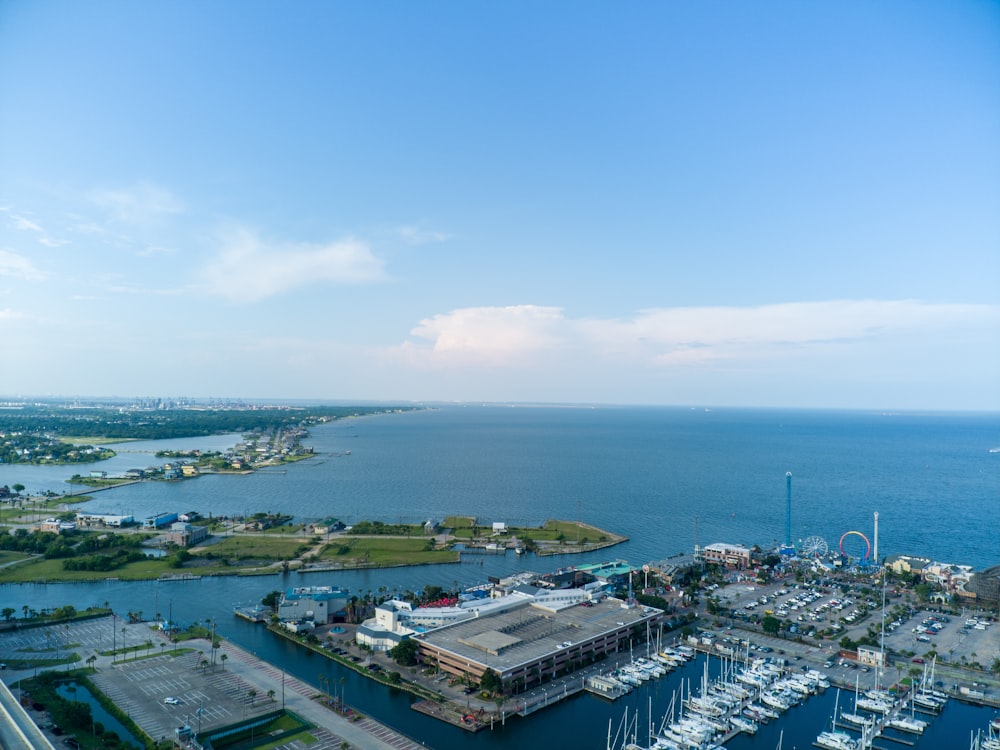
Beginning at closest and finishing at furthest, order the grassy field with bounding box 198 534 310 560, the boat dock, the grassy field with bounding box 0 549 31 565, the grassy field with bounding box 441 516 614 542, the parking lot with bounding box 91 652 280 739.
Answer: the parking lot with bounding box 91 652 280 739
the boat dock
the grassy field with bounding box 0 549 31 565
the grassy field with bounding box 198 534 310 560
the grassy field with bounding box 441 516 614 542

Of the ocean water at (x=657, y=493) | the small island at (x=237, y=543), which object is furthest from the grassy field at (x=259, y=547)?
the ocean water at (x=657, y=493)

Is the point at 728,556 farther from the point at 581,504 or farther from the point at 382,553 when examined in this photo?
the point at 382,553

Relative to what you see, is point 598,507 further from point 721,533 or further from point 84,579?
point 84,579

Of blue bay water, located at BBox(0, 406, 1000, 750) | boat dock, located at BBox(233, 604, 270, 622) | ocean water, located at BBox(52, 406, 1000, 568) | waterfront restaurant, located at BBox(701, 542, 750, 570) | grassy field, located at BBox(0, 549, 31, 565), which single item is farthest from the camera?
ocean water, located at BBox(52, 406, 1000, 568)

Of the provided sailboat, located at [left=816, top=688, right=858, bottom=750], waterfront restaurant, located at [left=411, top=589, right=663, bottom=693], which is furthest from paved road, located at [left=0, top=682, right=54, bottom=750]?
sailboat, located at [left=816, top=688, right=858, bottom=750]

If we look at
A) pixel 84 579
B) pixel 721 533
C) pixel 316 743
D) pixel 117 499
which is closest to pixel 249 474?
pixel 117 499

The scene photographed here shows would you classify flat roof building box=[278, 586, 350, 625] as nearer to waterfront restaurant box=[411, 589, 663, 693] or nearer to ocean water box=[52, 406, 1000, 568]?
waterfront restaurant box=[411, 589, 663, 693]

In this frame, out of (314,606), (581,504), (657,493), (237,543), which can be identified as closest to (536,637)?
(314,606)
